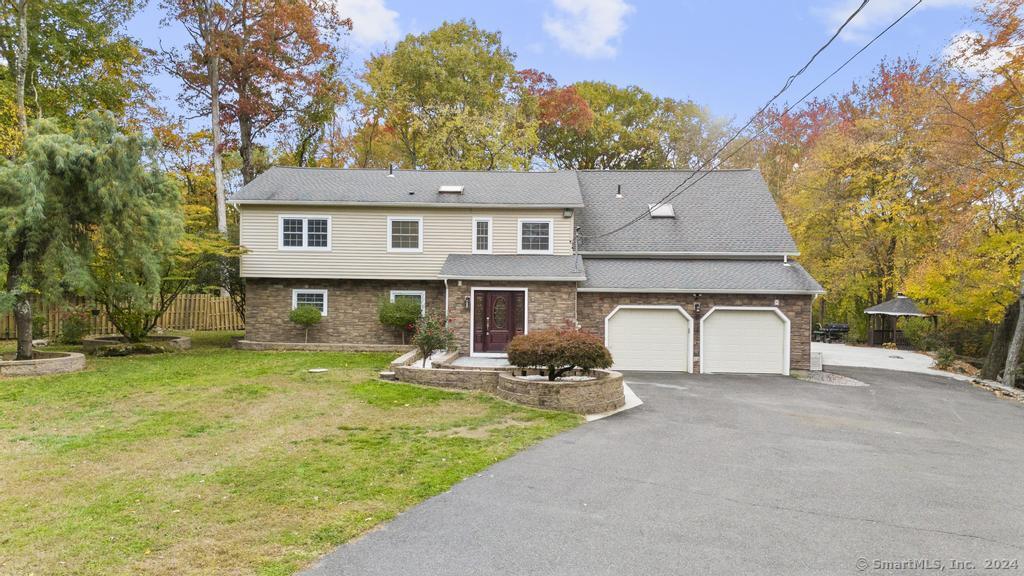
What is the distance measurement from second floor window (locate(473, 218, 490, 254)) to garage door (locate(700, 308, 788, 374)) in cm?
716

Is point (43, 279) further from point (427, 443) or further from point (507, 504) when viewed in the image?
point (507, 504)

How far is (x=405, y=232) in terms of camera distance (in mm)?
18438

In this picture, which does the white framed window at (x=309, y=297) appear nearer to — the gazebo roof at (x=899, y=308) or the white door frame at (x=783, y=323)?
the white door frame at (x=783, y=323)

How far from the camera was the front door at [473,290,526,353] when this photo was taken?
661 inches

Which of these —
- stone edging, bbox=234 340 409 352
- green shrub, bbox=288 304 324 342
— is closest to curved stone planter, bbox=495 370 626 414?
stone edging, bbox=234 340 409 352

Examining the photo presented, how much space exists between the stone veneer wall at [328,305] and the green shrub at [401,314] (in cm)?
60

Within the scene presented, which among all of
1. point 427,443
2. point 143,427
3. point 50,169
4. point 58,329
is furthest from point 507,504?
point 58,329

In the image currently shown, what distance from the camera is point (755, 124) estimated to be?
1374 inches

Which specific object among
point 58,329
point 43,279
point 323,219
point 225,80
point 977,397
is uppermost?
point 225,80

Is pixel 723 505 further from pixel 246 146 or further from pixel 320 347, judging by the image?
pixel 246 146

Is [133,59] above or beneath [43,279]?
above

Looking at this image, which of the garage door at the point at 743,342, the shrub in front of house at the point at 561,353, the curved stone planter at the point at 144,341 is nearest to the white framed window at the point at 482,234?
the garage door at the point at 743,342

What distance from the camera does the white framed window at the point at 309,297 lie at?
1852 centimetres

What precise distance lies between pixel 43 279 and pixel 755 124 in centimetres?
3539
